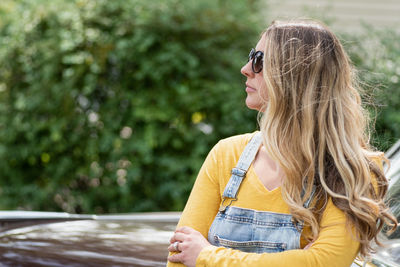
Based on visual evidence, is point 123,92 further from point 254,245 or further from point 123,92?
point 254,245

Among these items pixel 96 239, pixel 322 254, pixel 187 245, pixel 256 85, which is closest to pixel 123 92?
pixel 96 239

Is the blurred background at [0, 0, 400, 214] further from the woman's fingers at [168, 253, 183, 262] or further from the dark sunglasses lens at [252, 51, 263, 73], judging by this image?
the woman's fingers at [168, 253, 183, 262]

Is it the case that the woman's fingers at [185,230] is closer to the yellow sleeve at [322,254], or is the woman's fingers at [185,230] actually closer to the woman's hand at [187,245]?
the woman's hand at [187,245]

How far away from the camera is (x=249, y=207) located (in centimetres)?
183

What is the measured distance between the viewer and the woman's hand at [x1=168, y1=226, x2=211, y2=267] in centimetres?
183

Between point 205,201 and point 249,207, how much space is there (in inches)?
7.3

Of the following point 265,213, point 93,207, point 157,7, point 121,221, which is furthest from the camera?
point 93,207

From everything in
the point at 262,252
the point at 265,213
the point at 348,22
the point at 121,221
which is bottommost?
the point at 121,221

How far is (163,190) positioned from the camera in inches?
230

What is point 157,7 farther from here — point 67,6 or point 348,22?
point 348,22

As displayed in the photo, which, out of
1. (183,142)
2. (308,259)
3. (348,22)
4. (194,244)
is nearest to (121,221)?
(194,244)

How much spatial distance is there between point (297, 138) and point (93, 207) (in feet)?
15.2

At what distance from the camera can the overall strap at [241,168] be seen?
187 centimetres

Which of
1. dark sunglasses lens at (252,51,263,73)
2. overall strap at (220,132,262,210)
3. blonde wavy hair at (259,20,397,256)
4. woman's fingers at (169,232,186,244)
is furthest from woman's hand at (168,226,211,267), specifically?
dark sunglasses lens at (252,51,263,73)
